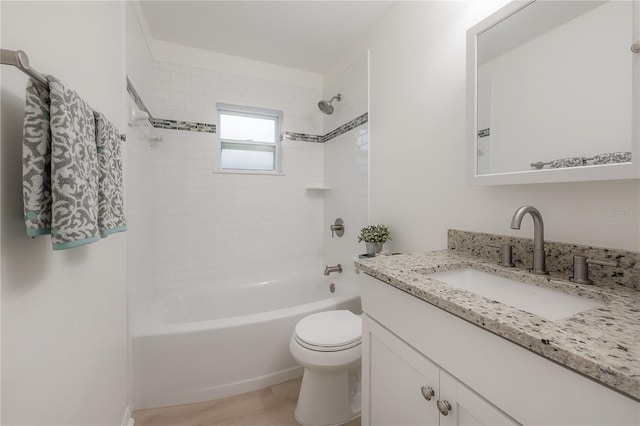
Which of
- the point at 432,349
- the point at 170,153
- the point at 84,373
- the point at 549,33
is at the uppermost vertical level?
the point at 549,33

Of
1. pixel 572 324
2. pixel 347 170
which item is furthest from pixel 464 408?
pixel 347 170

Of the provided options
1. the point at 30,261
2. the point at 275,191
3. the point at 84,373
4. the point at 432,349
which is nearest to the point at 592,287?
the point at 432,349

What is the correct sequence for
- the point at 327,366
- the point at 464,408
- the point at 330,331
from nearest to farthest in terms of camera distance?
the point at 464,408 → the point at 327,366 → the point at 330,331

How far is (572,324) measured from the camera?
55 cm

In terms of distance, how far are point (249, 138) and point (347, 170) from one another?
1.10 meters

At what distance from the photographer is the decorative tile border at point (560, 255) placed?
2.56 feet

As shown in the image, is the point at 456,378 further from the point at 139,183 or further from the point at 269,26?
the point at 269,26

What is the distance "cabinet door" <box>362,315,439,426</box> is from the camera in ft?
2.54

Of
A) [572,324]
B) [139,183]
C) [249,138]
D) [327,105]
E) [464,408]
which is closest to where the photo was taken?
[572,324]

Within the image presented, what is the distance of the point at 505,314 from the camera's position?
595mm

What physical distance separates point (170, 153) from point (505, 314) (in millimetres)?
2557

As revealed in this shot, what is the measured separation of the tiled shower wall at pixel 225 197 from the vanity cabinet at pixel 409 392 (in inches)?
69.6

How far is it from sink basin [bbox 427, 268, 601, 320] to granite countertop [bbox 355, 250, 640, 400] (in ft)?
0.08

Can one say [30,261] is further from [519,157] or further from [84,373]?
[519,157]
